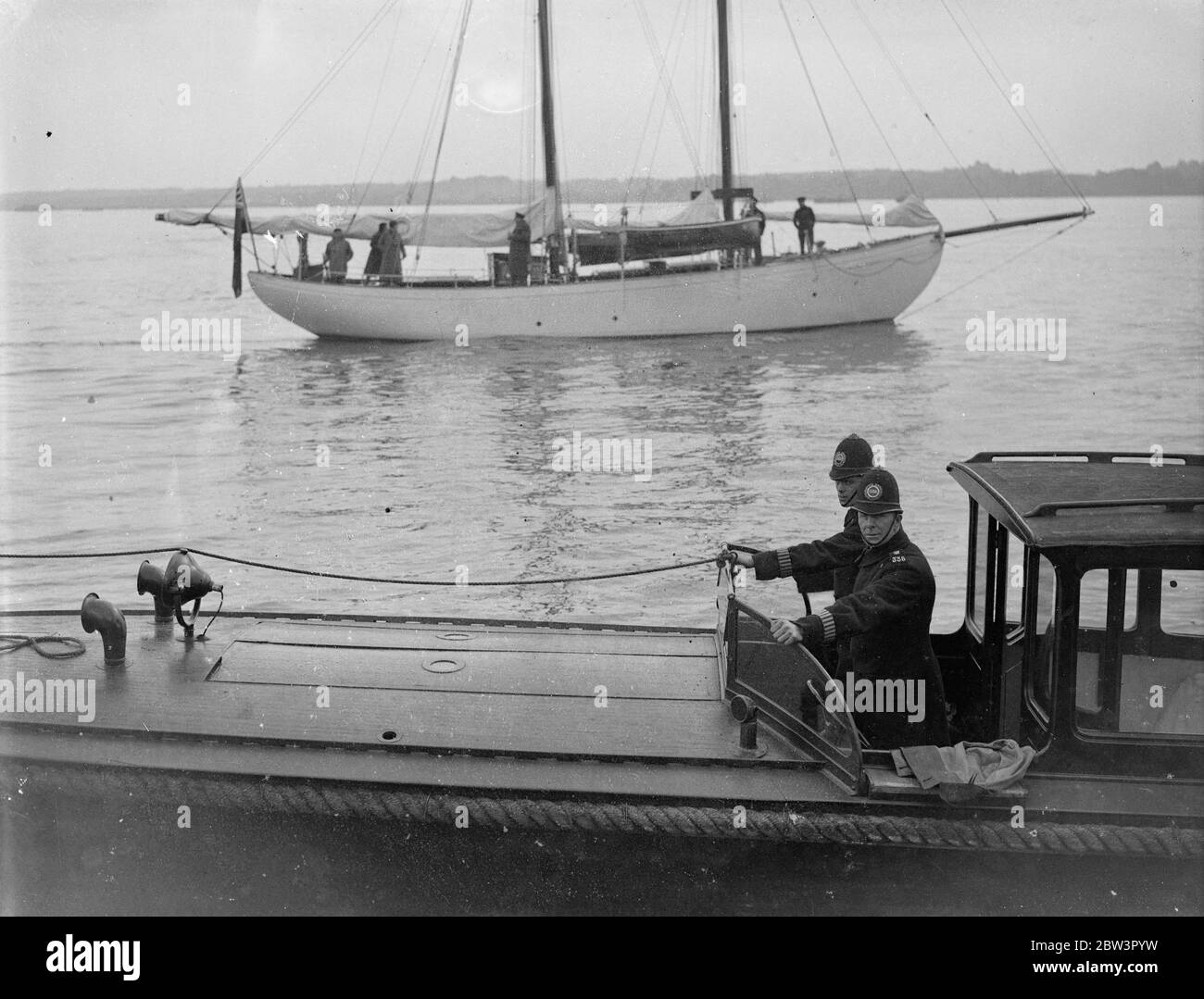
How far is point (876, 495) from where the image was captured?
5.97m

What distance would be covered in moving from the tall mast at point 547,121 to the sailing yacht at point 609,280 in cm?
4

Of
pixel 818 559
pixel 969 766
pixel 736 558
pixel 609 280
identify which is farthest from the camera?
pixel 609 280

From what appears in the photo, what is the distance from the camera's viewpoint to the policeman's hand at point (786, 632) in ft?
19.2

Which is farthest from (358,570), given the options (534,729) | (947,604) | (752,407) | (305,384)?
(305,384)

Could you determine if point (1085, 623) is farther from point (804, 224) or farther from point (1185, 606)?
point (804, 224)

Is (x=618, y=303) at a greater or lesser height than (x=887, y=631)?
greater

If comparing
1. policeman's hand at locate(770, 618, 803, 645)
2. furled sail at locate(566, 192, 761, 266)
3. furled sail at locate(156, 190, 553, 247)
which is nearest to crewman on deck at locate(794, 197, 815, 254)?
furled sail at locate(566, 192, 761, 266)

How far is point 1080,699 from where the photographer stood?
6258 mm

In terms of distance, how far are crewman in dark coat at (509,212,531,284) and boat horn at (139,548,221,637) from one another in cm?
2914

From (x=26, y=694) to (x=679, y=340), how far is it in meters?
33.2

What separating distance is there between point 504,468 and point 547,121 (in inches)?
749

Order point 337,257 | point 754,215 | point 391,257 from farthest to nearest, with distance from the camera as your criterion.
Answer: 1. point 337,257
2. point 391,257
3. point 754,215

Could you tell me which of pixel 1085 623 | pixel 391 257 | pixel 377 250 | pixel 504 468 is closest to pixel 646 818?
pixel 1085 623
